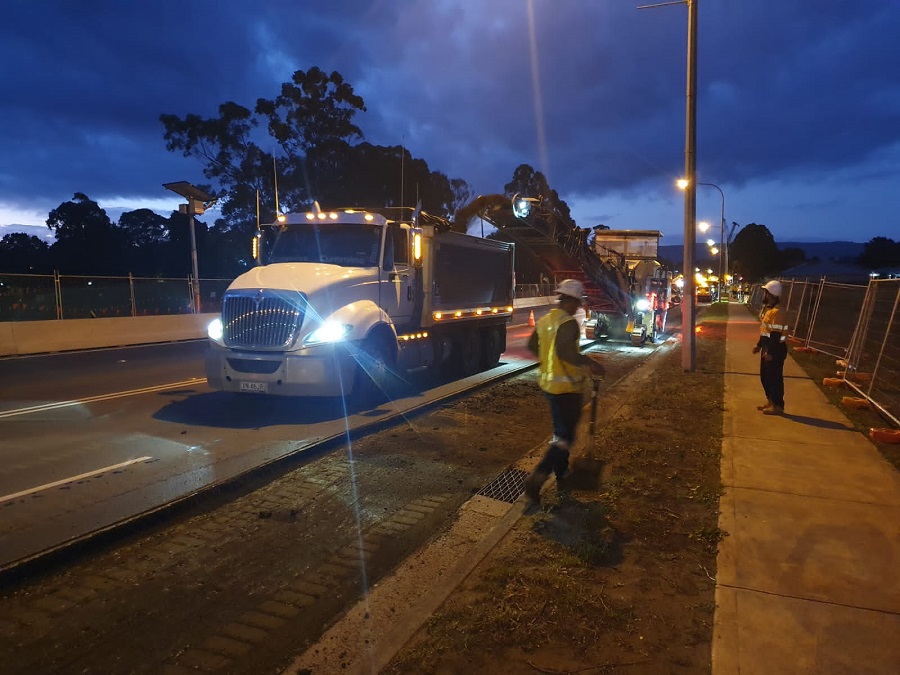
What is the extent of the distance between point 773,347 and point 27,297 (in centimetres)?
1831

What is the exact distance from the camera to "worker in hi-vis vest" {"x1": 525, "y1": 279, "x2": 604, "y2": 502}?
17.1 feet

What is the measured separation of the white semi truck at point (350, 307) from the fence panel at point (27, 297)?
11190 mm

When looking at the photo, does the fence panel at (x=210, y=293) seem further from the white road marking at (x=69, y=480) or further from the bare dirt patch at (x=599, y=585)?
the bare dirt patch at (x=599, y=585)

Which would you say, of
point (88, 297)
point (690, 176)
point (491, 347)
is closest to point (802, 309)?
point (690, 176)

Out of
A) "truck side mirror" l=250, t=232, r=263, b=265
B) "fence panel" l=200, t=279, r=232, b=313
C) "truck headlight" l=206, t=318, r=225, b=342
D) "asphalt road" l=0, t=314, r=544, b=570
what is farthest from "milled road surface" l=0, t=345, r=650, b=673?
"fence panel" l=200, t=279, r=232, b=313

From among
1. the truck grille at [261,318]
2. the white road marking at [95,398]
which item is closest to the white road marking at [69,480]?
the truck grille at [261,318]

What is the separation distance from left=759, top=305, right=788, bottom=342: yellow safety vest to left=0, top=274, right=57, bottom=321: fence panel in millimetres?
17920

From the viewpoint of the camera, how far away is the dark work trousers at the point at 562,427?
5273 millimetres

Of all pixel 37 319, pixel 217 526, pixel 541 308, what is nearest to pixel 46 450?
pixel 217 526

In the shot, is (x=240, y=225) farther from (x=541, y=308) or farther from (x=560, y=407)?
(x=560, y=407)

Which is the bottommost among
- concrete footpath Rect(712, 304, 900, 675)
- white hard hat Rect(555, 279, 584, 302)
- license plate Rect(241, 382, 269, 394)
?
concrete footpath Rect(712, 304, 900, 675)

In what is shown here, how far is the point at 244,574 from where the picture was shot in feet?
13.9

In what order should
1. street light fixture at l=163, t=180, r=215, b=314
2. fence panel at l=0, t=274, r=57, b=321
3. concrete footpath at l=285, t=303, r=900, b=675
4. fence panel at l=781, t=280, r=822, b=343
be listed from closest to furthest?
1. concrete footpath at l=285, t=303, r=900, b=675
2. fence panel at l=0, t=274, r=57, b=321
3. fence panel at l=781, t=280, r=822, b=343
4. street light fixture at l=163, t=180, r=215, b=314

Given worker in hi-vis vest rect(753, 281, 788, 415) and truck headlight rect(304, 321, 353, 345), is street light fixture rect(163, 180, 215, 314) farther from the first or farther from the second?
worker in hi-vis vest rect(753, 281, 788, 415)
